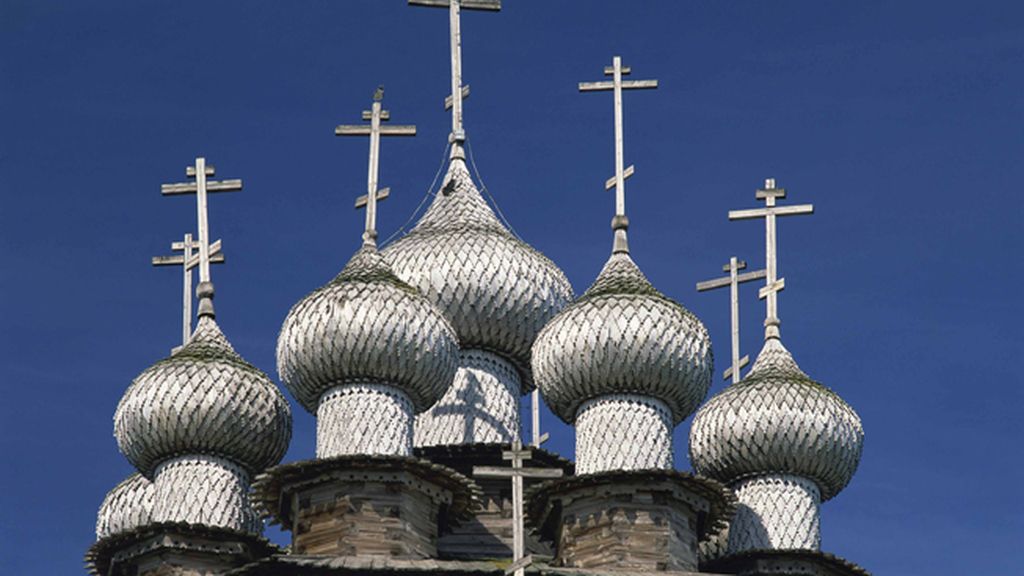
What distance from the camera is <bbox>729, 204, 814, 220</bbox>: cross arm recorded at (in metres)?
39.6

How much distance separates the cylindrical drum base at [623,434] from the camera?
3631 cm

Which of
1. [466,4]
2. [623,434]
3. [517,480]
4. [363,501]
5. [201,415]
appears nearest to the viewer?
[517,480]

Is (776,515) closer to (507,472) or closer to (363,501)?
(363,501)

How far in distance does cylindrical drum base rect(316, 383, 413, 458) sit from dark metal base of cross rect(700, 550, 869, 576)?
3.46 m

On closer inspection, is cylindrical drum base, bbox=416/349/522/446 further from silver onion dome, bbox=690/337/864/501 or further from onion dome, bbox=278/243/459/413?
silver onion dome, bbox=690/337/864/501

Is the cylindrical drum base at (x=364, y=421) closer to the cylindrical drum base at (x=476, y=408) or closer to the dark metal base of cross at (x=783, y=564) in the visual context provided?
the cylindrical drum base at (x=476, y=408)

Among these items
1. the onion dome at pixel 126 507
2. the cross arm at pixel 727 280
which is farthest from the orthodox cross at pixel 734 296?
the onion dome at pixel 126 507

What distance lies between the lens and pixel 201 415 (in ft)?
122

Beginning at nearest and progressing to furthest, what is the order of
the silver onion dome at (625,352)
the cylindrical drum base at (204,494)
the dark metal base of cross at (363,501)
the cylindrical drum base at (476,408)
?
the dark metal base of cross at (363,501) → the silver onion dome at (625,352) → the cylindrical drum base at (204,494) → the cylindrical drum base at (476,408)

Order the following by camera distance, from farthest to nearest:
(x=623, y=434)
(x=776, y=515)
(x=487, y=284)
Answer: (x=487, y=284) < (x=776, y=515) < (x=623, y=434)

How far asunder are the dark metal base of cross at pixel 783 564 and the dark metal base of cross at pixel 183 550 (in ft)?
14.9

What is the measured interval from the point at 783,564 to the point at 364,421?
446 centimetres

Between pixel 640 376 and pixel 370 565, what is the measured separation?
3.90 meters

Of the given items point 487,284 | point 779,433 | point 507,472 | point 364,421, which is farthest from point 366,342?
point 779,433
